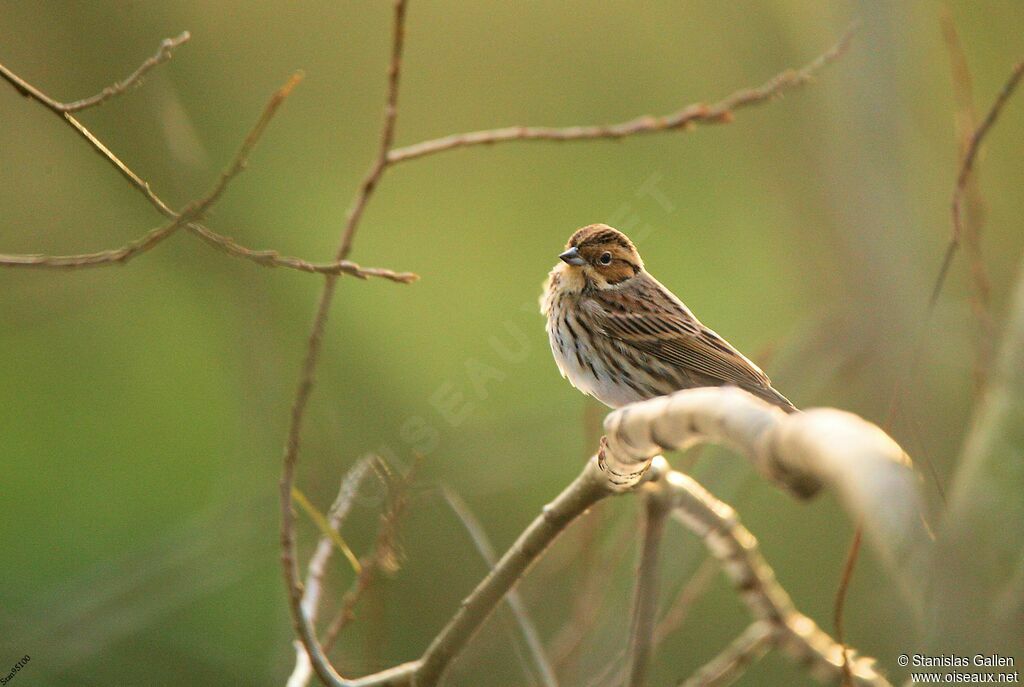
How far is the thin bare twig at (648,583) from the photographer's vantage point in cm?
307

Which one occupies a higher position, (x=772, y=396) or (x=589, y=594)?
(x=772, y=396)

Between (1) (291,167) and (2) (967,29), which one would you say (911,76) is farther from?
(1) (291,167)

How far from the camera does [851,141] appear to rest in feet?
28.0

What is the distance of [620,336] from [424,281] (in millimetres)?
5999

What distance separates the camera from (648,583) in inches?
127

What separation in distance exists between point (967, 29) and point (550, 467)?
5.82m

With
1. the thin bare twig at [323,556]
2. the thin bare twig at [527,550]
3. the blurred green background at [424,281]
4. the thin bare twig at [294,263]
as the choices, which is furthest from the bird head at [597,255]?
the thin bare twig at [294,263]

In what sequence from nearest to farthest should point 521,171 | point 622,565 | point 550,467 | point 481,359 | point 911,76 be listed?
1. point 622,565
2. point 550,467
3. point 911,76
4. point 481,359
5. point 521,171

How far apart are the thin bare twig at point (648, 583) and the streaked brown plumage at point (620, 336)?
1.19 m

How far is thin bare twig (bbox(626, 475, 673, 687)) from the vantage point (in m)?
3.07

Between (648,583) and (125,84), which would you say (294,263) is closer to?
(125,84)

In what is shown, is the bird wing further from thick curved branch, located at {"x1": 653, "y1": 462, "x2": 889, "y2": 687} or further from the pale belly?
thick curved branch, located at {"x1": 653, "y1": 462, "x2": 889, "y2": 687}

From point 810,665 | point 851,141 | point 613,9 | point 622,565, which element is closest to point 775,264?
point 851,141

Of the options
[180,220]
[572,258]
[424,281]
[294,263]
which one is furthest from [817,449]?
[424,281]
